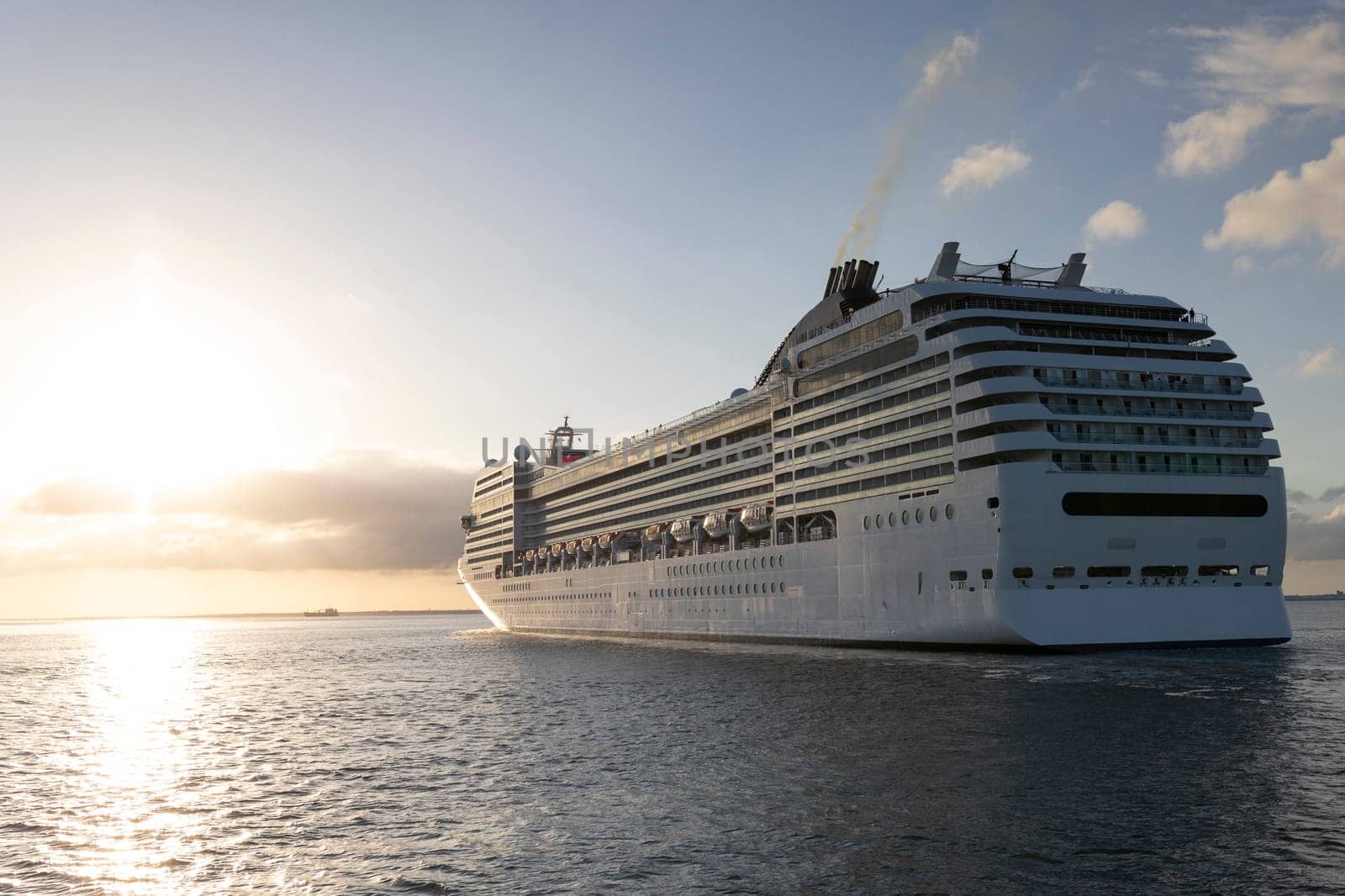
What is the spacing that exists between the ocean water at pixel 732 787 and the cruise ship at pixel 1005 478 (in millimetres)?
3511

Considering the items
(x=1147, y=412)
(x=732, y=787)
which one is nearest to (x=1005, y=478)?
(x=1147, y=412)

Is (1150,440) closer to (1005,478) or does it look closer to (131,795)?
(1005,478)

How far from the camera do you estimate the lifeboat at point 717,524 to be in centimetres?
7181

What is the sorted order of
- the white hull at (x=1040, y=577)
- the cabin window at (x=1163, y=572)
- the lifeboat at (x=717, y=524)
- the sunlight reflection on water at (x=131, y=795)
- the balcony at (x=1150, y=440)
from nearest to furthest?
the sunlight reflection on water at (x=131, y=795) → the white hull at (x=1040, y=577) → the cabin window at (x=1163, y=572) → the balcony at (x=1150, y=440) → the lifeboat at (x=717, y=524)

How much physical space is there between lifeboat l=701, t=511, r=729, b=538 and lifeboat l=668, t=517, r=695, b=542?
189cm

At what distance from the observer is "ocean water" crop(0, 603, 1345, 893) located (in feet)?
52.2

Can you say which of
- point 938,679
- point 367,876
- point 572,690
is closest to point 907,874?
point 367,876

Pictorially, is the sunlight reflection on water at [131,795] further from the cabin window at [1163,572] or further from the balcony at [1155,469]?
the cabin window at [1163,572]

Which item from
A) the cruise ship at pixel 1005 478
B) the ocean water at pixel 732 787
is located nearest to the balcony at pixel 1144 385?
the cruise ship at pixel 1005 478

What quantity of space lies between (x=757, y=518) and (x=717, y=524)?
18.6ft

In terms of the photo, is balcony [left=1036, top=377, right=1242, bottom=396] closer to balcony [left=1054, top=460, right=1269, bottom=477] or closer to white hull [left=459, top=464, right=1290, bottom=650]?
balcony [left=1054, top=460, right=1269, bottom=477]

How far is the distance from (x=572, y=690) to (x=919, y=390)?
23.8 metres

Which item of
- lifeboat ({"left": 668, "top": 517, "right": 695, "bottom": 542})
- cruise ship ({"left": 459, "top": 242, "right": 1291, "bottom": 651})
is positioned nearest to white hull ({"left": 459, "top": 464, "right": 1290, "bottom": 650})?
cruise ship ({"left": 459, "top": 242, "right": 1291, "bottom": 651})

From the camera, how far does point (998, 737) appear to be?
26344mm
